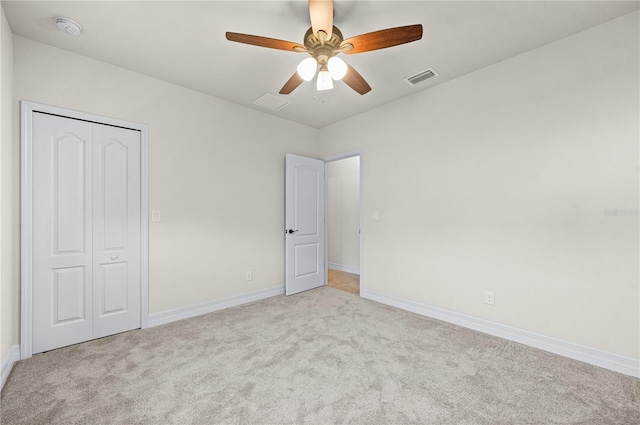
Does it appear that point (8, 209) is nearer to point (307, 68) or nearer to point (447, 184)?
point (307, 68)

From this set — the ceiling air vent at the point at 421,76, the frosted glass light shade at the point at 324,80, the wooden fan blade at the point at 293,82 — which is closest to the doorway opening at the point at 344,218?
the ceiling air vent at the point at 421,76

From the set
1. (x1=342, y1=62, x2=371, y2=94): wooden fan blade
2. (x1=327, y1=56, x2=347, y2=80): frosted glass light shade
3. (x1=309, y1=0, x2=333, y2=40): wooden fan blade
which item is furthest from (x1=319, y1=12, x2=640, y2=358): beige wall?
(x1=309, y1=0, x2=333, y2=40): wooden fan blade

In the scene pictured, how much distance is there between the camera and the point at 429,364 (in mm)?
2201

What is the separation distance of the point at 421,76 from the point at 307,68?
5.06 ft

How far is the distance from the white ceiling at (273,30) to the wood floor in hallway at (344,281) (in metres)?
2.99

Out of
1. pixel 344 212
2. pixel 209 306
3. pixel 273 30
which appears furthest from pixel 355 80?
pixel 344 212

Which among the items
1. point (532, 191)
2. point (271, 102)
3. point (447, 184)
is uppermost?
point (271, 102)

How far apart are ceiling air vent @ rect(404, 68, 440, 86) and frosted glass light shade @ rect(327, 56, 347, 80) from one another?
126 centimetres

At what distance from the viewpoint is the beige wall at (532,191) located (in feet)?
7.00

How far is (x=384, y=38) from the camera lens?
1769 millimetres

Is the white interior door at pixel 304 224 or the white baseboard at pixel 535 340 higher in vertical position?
the white interior door at pixel 304 224

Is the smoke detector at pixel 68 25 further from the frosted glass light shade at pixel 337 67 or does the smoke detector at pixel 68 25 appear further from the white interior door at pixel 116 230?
the frosted glass light shade at pixel 337 67

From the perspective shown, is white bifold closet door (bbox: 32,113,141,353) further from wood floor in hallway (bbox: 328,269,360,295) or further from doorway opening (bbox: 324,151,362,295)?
doorway opening (bbox: 324,151,362,295)

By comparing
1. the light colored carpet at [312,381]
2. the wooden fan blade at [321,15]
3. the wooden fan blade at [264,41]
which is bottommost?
the light colored carpet at [312,381]
